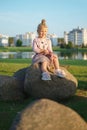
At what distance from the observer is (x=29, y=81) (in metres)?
9.73

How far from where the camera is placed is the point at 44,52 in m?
10.3

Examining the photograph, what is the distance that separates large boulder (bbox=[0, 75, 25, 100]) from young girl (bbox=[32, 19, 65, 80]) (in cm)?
93

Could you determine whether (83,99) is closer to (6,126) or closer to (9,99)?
(9,99)

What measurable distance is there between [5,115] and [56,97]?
6.82 ft

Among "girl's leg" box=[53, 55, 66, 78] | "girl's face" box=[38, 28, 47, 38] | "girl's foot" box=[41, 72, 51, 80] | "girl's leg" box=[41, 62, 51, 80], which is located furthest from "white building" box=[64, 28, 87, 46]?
"girl's foot" box=[41, 72, 51, 80]

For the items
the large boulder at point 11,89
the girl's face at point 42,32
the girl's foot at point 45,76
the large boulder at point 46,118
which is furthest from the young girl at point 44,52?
the large boulder at point 46,118

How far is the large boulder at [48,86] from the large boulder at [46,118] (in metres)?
4.52

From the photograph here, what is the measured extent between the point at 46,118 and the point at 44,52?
17.9 ft

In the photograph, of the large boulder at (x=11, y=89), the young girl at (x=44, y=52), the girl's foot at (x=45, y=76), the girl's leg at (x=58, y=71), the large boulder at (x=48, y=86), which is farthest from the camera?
the large boulder at (x=11, y=89)

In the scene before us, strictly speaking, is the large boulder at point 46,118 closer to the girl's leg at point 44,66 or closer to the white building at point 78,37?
the girl's leg at point 44,66

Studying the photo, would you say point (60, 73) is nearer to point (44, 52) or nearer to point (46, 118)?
point (44, 52)

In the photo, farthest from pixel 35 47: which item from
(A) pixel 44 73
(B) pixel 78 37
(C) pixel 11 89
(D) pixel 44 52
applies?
(B) pixel 78 37

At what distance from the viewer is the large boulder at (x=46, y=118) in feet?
16.0

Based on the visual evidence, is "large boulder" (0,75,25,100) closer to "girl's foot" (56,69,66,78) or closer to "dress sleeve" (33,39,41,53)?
"dress sleeve" (33,39,41,53)
